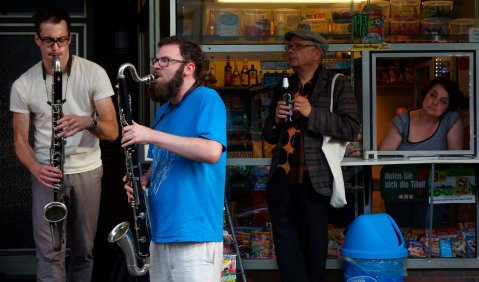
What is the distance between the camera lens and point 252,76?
618cm

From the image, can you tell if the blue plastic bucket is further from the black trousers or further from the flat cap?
the flat cap

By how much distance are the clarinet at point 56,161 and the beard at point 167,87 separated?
3.89ft

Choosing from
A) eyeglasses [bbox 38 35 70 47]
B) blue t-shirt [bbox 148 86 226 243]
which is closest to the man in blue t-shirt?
blue t-shirt [bbox 148 86 226 243]

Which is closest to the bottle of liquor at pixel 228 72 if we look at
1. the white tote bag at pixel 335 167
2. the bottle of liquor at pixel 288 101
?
the bottle of liquor at pixel 288 101

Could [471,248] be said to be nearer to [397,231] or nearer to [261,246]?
[397,231]

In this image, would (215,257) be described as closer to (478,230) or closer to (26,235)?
(478,230)

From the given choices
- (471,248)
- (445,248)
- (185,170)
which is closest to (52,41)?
(185,170)

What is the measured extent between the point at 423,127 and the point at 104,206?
2683 millimetres

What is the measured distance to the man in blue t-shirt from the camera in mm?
3914

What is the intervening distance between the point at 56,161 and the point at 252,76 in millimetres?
1587

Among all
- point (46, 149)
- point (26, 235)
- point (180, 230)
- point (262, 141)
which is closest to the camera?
point (180, 230)

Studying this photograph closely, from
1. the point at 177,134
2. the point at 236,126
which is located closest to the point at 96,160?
the point at 236,126

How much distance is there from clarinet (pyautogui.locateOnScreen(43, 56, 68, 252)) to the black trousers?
1315 millimetres

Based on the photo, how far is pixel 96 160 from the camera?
18.2ft
